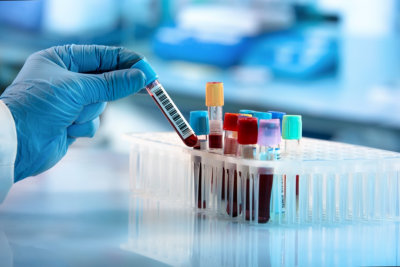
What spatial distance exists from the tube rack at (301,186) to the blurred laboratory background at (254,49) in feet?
6.87

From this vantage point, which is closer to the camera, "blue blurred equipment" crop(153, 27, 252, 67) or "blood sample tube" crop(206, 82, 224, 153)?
"blood sample tube" crop(206, 82, 224, 153)

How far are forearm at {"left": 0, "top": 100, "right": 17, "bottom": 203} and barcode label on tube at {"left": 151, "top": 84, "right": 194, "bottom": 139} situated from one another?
0.30 meters

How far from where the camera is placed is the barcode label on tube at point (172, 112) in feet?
3.98

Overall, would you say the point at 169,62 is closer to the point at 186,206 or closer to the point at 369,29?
the point at 369,29

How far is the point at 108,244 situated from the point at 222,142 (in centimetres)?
36

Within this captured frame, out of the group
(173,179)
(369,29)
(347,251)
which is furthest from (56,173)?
(369,29)

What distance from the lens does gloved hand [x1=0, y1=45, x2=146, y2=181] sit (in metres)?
1.19

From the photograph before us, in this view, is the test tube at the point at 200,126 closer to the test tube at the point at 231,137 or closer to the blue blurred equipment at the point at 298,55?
the test tube at the point at 231,137

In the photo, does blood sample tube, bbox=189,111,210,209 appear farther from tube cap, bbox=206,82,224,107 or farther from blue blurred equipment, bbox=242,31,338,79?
blue blurred equipment, bbox=242,31,338,79

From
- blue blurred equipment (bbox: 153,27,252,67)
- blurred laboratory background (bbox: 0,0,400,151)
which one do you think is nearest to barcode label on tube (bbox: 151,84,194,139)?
blurred laboratory background (bbox: 0,0,400,151)

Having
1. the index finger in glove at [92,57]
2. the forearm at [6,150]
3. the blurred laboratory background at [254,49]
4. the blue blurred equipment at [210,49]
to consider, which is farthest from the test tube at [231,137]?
the blue blurred equipment at [210,49]

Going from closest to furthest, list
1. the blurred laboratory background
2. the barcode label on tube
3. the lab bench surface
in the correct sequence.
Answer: the lab bench surface, the barcode label on tube, the blurred laboratory background

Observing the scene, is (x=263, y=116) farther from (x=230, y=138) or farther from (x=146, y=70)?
(x=146, y=70)

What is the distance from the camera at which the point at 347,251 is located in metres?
0.99
